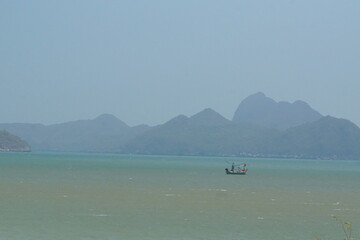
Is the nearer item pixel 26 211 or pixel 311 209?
pixel 26 211

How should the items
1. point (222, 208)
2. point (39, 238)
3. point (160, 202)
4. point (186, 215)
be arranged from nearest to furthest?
point (39, 238) → point (186, 215) → point (222, 208) → point (160, 202)

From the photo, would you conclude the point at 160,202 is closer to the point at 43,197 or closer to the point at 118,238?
the point at 43,197

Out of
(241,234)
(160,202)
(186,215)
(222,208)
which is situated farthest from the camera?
(160,202)

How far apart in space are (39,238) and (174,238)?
294 inches

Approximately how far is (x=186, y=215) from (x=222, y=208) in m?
6.91

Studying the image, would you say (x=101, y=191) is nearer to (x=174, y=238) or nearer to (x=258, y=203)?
(x=258, y=203)

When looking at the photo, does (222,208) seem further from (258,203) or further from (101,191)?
(101,191)

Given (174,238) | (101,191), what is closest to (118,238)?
(174,238)

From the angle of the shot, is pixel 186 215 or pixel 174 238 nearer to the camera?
pixel 174 238

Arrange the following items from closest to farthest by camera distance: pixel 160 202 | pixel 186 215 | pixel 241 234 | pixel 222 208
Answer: pixel 241 234 → pixel 186 215 → pixel 222 208 → pixel 160 202

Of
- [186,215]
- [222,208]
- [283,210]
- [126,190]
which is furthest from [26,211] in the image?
[126,190]

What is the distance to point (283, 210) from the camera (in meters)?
57.8

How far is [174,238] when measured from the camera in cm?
3988

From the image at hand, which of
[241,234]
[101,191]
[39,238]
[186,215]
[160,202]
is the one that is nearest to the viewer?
[39,238]
